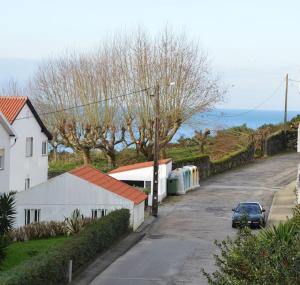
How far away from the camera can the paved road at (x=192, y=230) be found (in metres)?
24.5

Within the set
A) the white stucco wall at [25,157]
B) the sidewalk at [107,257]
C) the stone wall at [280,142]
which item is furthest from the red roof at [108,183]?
the stone wall at [280,142]

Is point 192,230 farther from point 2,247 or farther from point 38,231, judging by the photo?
point 2,247

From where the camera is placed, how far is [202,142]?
68.4 metres

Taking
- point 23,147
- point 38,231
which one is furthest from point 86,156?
point 38,231

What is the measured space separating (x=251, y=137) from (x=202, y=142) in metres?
6.87

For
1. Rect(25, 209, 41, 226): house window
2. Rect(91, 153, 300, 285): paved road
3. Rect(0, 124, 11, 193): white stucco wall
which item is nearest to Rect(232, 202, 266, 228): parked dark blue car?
Rect(91, 153, 300, 285): paved road

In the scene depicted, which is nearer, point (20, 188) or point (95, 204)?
point (95, 204)

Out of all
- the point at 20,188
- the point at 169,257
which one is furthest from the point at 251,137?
the point at 169,257

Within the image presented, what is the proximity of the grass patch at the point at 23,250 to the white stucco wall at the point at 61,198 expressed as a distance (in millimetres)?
2806

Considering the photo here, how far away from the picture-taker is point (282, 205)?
43594 millimetres

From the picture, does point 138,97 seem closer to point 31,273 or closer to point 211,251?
point 211,251

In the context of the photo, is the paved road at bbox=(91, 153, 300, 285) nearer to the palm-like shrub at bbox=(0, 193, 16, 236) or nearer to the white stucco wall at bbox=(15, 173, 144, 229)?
the white stucco wall at bbox=(15, 173, 144, 229)

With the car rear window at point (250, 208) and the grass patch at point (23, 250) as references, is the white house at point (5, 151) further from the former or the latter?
the car rear window at point (250, 208)

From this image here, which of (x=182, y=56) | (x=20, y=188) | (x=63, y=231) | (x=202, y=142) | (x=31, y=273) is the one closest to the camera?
(x=31, y=273)
